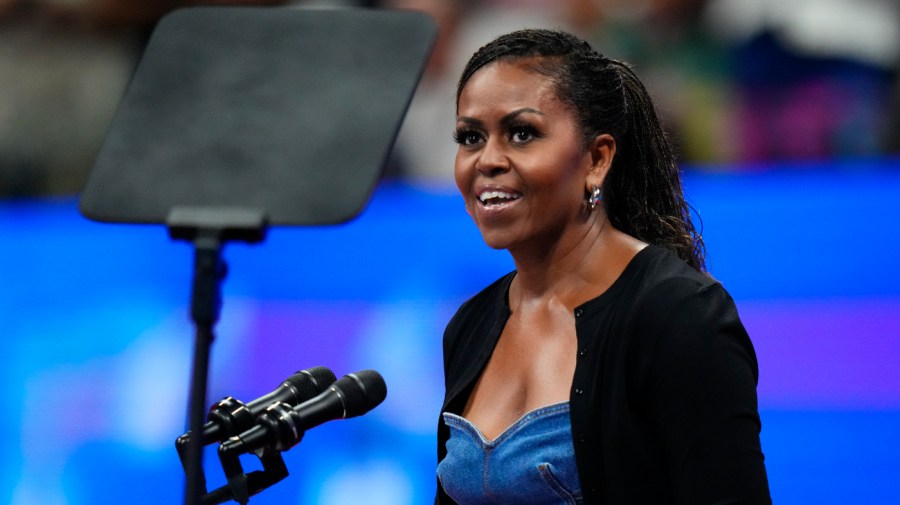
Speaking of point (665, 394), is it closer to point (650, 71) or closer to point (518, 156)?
point (518, 156)

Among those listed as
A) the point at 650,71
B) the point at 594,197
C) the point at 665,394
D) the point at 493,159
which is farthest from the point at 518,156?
the point at 650,71

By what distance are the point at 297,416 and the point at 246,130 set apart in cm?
28

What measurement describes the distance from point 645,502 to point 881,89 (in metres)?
1.85

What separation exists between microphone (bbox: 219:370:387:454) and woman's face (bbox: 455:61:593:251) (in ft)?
1.32

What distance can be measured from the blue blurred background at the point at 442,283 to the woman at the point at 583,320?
0.75 meters

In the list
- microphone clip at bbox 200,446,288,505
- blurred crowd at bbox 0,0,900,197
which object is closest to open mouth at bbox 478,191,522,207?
microphone clip at bbox 200,446,288,505

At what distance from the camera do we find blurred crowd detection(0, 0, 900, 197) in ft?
9.55

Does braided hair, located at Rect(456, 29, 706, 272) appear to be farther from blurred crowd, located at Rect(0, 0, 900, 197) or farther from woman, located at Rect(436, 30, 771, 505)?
blurred crowd, located at Rect(0, 0, 900, 197)

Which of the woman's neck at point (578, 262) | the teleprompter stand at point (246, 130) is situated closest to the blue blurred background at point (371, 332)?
the woman's neck at point (578, 262)

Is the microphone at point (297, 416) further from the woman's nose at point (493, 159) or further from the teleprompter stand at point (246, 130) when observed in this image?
the woman's nose at point (493, 159)

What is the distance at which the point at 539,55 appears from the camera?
154 centimetres

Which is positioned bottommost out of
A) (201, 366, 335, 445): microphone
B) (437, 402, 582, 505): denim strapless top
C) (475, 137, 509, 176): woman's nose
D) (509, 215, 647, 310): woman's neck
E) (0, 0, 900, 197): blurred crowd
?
(201, 366, 335, 445): microphone

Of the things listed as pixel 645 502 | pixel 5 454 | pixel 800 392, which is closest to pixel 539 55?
pixel 645 502

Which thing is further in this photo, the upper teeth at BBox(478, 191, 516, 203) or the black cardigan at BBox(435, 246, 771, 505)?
the upper teeth at BBox(478, 191, 516, 203)
